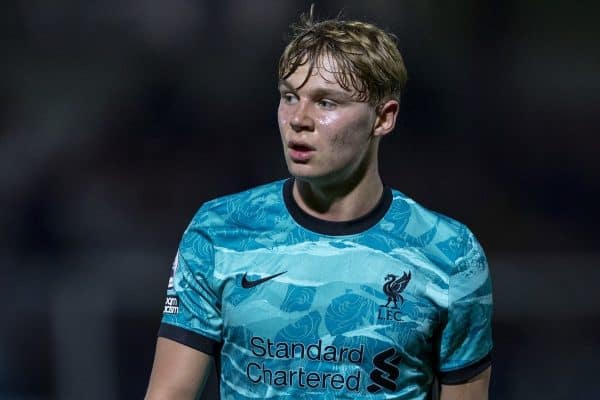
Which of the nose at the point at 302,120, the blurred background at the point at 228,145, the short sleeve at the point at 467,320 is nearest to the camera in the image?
the nose at the point at 302,120

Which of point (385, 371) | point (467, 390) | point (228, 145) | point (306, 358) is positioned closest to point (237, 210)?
point (306, 358)

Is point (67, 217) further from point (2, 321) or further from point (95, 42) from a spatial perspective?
point (95, 42)

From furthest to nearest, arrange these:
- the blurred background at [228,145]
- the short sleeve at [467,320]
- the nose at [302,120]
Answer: the blurred background at [228,145]
the short sleeve at [467,320]
the nose at [302,120]

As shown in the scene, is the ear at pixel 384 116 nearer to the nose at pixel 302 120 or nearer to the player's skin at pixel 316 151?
the player's skin at pixel 316 151

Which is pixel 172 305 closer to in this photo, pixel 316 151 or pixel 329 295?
pixel 329 295

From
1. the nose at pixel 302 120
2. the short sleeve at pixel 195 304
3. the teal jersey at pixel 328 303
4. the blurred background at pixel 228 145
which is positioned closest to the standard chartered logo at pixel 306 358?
the teal jersey at pixel 328 303

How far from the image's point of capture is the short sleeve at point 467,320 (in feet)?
9.62

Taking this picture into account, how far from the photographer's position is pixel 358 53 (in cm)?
289

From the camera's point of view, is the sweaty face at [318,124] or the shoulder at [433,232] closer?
the sweaty face at [318,124]

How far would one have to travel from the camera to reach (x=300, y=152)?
2836 millimetres

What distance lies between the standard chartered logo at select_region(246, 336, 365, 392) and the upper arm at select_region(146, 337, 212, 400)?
16 centimetres

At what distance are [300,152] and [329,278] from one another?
1.11 feet

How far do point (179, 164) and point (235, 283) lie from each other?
3.01 meters

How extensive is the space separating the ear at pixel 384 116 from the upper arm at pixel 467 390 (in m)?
0.71
